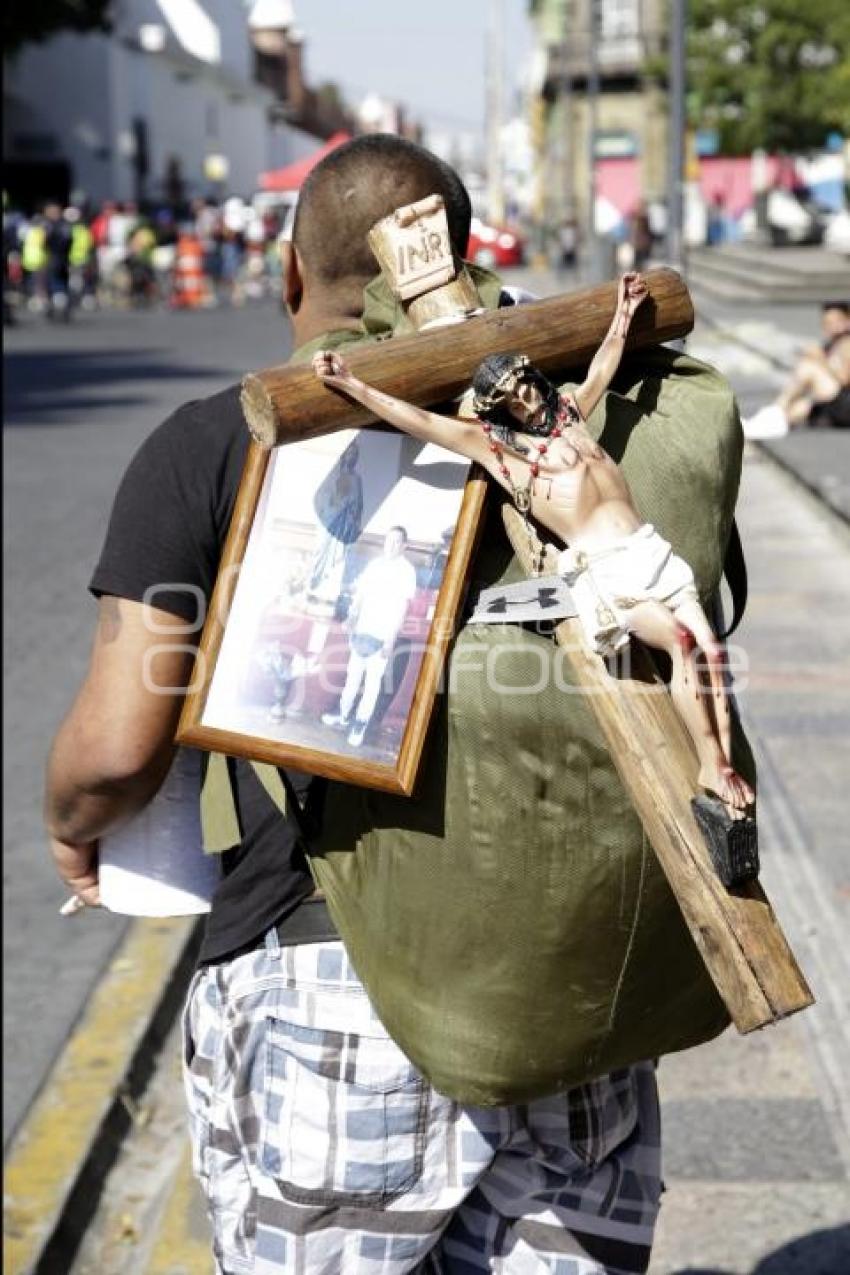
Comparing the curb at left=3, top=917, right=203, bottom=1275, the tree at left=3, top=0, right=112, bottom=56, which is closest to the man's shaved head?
the curb at left=3, top=917, right=203, bottom=1275

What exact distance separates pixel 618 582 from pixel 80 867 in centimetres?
88

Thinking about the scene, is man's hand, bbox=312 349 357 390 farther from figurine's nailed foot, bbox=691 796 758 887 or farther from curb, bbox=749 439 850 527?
curb, bbox=749 439 850 527

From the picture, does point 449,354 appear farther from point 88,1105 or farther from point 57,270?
point 57,270

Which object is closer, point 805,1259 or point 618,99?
point 805,1259

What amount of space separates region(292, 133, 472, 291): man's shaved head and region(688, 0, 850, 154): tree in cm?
4784

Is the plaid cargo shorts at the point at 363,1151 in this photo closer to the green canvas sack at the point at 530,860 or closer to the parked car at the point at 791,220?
the green canvas sack at the point at 530,860

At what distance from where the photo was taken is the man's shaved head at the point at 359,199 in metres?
2.29

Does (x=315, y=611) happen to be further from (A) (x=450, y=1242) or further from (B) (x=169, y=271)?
(B) (x=169, y=271)

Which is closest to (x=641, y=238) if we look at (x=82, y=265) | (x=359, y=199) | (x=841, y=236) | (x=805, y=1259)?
(x=841, y=236)

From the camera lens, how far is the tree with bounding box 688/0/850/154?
162 ft

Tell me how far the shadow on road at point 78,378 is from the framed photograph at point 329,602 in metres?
18.9

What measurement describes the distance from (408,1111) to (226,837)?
367 millimetres

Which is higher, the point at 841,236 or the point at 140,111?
the point at 841,236

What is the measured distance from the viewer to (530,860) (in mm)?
2148
